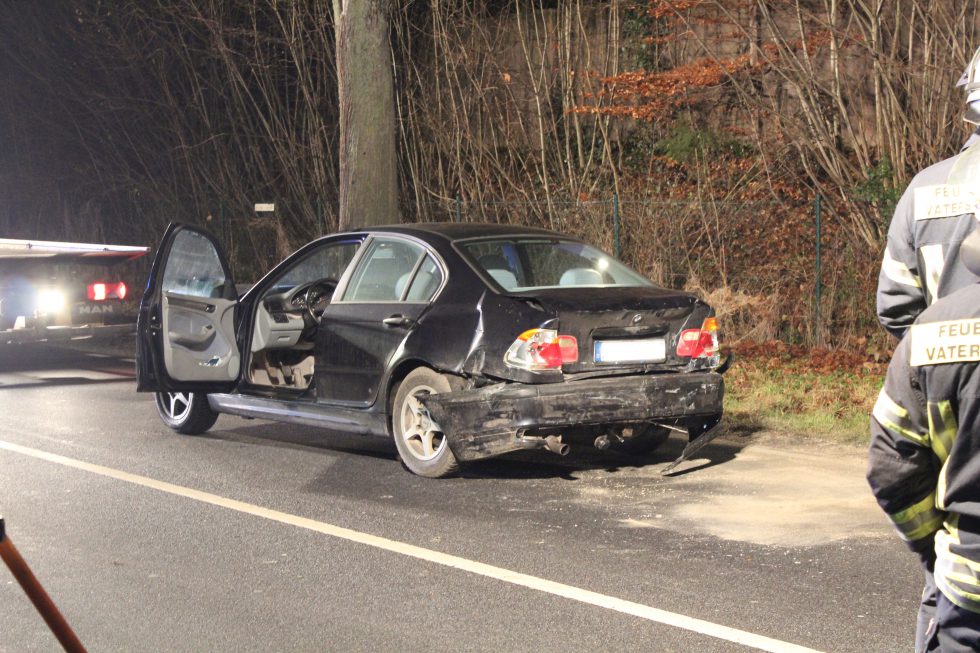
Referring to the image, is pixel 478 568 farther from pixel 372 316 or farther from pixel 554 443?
pixel 372 316

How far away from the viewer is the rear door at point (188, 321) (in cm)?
906

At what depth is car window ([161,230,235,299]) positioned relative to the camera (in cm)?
916

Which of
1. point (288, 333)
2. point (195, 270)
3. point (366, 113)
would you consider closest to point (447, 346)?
point (288, 333)

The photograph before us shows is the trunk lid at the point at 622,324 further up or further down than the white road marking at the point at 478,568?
further up

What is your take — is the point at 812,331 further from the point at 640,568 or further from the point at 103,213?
the point at 103,213

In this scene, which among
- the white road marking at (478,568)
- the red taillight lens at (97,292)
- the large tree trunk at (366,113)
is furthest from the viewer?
the large tree trunk at (366,113)

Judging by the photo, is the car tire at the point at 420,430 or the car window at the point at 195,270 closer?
the car tire at the point at 420,430

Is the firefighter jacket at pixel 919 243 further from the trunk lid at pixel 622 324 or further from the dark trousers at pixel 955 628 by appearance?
the trunk lid at pixel 622 324

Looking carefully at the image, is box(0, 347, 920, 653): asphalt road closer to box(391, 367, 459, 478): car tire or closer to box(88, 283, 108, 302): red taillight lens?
box(391, 367, 459, 478): car tire

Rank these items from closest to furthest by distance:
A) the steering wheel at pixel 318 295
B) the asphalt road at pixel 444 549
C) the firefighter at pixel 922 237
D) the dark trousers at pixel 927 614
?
the dark trousers at pixel 927 614, the firefighter at pixel 922 237, the asphalt road at pixel 444 549, the steering wheel at pixel 318 295

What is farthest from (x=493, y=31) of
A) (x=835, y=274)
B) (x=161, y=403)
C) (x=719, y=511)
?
(x=719, y=511)

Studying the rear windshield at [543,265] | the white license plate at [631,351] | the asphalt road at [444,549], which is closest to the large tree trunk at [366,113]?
the asphalt road at [444,549]

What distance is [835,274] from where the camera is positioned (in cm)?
1377

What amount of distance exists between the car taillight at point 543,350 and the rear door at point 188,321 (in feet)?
8.68
